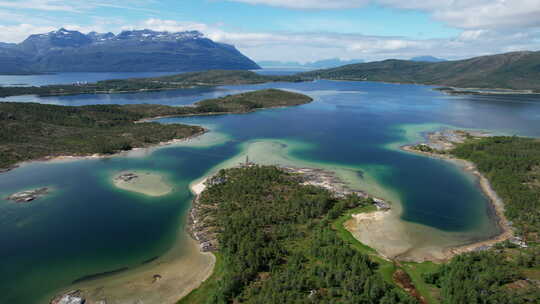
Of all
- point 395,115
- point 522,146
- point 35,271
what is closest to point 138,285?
point 35,271

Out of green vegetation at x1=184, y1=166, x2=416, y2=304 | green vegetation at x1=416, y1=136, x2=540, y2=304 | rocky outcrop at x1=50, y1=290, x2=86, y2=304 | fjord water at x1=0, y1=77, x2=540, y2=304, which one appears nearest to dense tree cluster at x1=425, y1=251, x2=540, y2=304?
green vegetation at x1=416, y1=136, x2=540, y2=304

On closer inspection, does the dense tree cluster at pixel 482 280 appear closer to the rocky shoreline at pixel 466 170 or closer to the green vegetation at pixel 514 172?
the rocky shoreline at pixel 466 170

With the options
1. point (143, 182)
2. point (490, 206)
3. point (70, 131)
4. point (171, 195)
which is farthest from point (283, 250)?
point (70, 131)

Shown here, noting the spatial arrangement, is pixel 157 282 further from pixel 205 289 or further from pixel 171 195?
pixel 171 195

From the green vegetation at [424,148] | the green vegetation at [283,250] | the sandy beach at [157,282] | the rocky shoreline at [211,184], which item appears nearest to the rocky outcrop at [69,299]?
the sandy beach at [157,282]

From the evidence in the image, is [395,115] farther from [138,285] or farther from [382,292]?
[138,285]

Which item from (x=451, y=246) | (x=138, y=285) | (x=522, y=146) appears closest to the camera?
(x=138, y=285)

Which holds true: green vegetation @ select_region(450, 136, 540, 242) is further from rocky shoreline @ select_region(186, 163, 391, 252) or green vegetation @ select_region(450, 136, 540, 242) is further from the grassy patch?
the grassy patch
